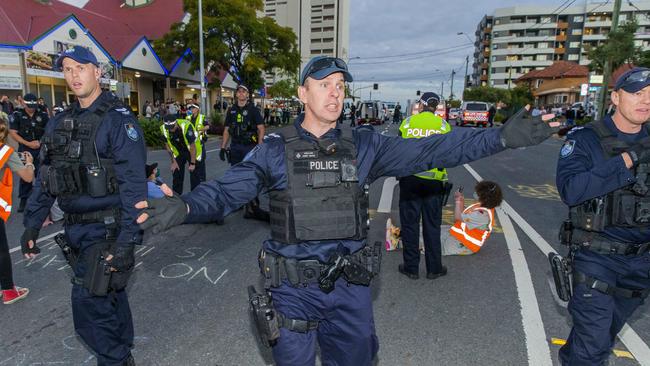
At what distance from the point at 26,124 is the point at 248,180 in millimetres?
8693

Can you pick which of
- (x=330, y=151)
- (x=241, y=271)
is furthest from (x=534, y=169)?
(x=330, y=151)

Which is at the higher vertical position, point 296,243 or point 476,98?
point 476,98

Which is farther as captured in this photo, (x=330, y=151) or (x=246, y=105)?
(x=246, y=105)

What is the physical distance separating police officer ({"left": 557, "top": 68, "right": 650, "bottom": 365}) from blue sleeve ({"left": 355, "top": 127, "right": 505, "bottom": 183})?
801 millimetres

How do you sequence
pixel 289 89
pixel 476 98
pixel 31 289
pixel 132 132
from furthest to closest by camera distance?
pixel 476 98 < pixel 289 89 < pixel 31 289 < pixel 132 132

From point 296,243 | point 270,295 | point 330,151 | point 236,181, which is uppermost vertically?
point 330,151

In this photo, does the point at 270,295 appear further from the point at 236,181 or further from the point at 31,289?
the point at 31,289

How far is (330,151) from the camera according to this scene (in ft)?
7.36

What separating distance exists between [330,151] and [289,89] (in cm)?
4365

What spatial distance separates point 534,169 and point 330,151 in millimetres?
12872

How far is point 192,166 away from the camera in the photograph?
7.61m

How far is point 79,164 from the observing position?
9.29ft

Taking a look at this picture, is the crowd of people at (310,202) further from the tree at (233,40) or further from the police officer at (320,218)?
the tree at (233,40)

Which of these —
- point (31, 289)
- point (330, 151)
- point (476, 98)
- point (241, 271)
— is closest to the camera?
point (330, 151)
